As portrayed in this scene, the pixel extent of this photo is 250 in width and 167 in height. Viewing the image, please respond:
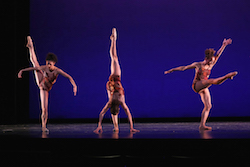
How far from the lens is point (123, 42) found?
20.4ft


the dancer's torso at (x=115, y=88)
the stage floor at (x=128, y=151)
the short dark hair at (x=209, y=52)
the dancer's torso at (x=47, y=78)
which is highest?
the short dark hair at (x=209, y=52)

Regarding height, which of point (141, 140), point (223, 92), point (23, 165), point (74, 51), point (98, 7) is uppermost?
point (98, 7)

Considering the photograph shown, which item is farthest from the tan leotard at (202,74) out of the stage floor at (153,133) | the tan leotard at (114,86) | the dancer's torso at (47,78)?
the dancer's torso at (47,78)

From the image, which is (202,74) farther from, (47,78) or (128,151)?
(47,78)

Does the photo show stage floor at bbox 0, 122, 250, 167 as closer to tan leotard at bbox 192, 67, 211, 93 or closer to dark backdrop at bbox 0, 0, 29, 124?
tan leotard at bbox 192, 67, 211, 93

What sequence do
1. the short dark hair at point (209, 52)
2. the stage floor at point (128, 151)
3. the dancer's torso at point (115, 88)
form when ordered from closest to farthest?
the stage floor at point (128, 151), the dancer's torso at point (115, 88), the short dark hair at point (209, 52)

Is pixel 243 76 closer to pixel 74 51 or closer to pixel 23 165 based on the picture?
pixel 74 51

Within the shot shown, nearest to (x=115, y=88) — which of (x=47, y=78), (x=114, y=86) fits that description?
(x=114, y=86)

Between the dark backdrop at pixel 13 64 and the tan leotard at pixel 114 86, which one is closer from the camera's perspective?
the tan leotard at pixel 114 86

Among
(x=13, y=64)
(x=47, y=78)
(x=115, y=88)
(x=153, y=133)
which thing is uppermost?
(x=13, y=64)

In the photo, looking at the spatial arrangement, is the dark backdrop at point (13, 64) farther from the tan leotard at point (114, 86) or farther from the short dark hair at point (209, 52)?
the short dark hair at point (209, 52)

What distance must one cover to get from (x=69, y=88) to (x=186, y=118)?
8.77 feet

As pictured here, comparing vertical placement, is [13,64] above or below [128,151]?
above

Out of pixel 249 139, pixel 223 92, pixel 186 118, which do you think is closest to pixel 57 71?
pixel 249 139
